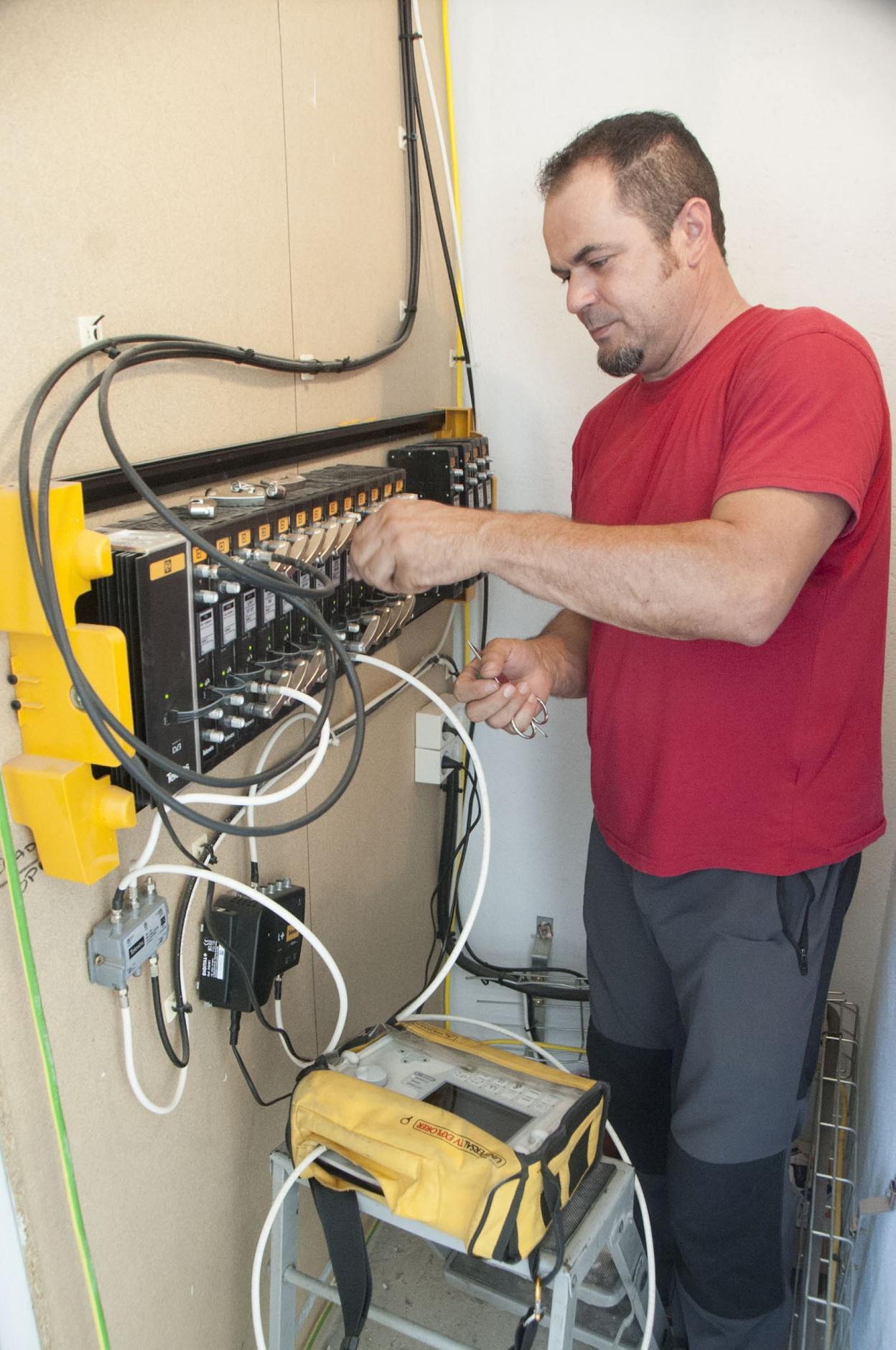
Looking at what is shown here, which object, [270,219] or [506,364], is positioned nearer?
[270,219]

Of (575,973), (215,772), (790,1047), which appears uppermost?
(215,772)

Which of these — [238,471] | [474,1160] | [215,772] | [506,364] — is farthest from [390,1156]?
[506,364]

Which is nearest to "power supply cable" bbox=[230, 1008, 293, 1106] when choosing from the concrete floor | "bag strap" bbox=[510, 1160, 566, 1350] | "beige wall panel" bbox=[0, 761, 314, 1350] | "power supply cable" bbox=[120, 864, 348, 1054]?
"beige wall panel" bbox=[0, 761, 314, 1350]

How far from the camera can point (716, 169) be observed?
5.77ft

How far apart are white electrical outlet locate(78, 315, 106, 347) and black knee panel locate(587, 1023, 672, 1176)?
1324mm

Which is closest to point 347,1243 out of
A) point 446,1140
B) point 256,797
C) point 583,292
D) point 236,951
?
point 446,1140

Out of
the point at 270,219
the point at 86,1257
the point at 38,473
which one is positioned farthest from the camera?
the point at 270,219

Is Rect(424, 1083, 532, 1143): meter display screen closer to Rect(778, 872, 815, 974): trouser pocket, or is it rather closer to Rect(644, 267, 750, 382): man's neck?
Rect(778, 872, 815, 974): trouser pocket

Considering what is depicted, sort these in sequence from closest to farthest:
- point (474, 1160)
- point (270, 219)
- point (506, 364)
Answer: point (474, 1160) < point (270, 219) < point (506, 364)

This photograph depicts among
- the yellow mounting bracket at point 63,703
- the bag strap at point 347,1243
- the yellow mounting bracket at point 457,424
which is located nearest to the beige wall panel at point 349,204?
the yellow mounting bracket at point 457,424

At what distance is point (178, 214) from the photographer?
1.05 meters

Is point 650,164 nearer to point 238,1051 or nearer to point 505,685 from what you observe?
point 505,685

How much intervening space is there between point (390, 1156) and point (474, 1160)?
0.33ft

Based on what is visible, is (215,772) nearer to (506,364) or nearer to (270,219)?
(270,219)
